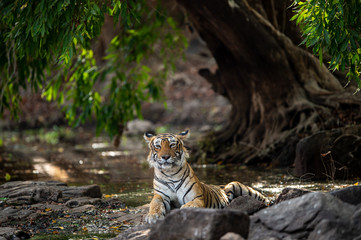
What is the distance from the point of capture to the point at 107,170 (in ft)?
45.7

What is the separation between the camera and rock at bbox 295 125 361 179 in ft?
34.5

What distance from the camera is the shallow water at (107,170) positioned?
9891 millimetres

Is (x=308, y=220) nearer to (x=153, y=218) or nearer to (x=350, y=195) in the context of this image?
(x=350, y=195)

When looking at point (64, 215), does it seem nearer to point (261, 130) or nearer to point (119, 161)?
point (261, 130)

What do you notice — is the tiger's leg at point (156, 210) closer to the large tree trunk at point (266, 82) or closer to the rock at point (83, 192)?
the rock at point (83, 192)

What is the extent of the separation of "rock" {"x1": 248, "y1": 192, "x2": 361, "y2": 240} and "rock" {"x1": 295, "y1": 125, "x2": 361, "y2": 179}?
17.6ft

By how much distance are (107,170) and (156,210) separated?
7.79 metres

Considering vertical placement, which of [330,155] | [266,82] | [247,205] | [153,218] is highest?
[266,82]

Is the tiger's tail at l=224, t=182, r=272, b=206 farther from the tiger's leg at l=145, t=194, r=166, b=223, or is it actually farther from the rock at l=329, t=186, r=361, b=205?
the rock at l=329, t=186, r=361, b=205

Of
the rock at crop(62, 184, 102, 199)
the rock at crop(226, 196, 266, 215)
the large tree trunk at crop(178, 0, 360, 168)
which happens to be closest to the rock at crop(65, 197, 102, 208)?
the rock at crop(62, 184, 102, 199)

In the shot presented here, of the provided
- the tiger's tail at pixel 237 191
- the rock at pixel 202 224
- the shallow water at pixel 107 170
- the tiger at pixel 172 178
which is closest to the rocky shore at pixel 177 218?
the rock at pixel 202 224

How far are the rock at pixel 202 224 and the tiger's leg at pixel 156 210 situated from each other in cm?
103

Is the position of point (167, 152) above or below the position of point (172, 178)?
above

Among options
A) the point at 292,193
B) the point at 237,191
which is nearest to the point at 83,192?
the point at 237,191
